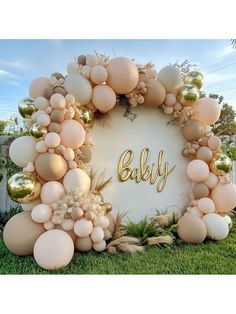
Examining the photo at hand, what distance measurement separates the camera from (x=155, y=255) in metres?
3.37

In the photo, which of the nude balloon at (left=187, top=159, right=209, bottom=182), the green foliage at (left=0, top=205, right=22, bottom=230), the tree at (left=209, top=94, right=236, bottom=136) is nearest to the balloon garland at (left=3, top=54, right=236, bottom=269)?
the nude balloon at (left=187, top=159, right=209, bottom=182)

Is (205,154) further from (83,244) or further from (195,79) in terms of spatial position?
(83,244)

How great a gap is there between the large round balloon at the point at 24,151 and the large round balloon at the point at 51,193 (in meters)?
0.30

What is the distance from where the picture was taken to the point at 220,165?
157 inches

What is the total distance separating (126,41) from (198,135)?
4.46ft

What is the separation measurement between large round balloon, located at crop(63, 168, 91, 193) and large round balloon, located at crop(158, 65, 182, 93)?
1455mm

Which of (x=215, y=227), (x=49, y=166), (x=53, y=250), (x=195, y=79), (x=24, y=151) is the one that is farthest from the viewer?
(x=195, y=79)

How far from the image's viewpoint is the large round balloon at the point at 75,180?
3.38m

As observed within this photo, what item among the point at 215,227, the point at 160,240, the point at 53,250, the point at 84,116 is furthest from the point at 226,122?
the point at 53,250

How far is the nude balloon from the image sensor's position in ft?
13.0

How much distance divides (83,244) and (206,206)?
1.48 meters

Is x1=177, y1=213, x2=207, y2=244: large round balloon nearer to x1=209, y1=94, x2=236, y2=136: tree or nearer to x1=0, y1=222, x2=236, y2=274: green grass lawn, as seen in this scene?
x1=0, y1=222, x2=236, y2=274: green grass lawn

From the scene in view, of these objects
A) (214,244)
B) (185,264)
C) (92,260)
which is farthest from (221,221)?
(92,260)

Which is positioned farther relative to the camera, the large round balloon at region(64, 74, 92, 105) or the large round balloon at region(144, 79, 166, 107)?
the large round balloon at region(144, 79, 166, 107)
